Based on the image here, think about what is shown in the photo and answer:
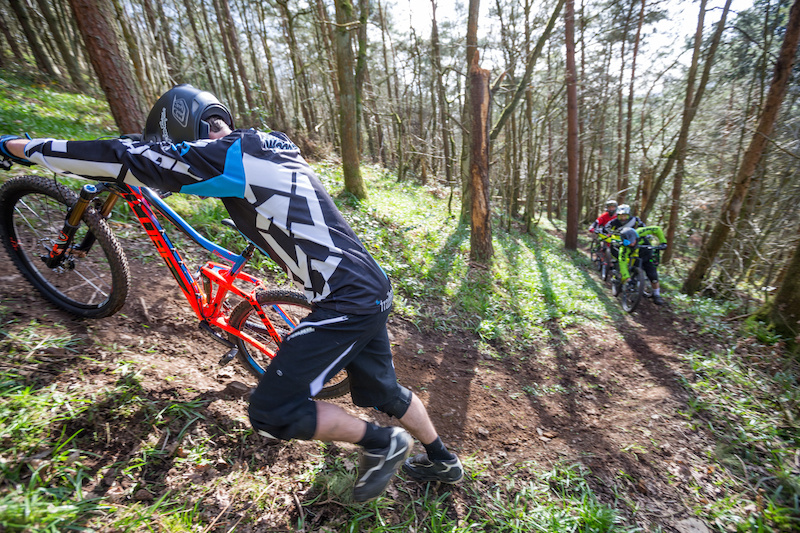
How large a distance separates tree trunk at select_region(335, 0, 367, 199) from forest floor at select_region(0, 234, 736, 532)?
170 inches

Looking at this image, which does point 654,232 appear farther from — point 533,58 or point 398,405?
point 398,405

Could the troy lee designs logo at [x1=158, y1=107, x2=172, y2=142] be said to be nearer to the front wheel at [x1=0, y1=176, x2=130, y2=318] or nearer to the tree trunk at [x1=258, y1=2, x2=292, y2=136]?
the front wheel at [x1=0, y1=176, x2=130, y2=318]

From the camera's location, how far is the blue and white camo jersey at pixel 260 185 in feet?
5.41

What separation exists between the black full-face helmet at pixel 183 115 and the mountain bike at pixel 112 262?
60 cm

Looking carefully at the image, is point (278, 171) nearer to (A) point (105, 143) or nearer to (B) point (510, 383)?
(A) point (105, 143)

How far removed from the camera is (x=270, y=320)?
2635 mm

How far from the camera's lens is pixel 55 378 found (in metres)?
2.09

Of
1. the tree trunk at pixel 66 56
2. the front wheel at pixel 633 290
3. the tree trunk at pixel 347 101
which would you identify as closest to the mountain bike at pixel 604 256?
the front wheel at pixel 633 290

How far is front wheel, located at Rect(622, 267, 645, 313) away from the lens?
7180 mm

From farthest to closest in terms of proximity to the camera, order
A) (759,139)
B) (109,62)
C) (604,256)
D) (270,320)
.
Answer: (604,256) < (759,139) < (109,62) < (270,320)

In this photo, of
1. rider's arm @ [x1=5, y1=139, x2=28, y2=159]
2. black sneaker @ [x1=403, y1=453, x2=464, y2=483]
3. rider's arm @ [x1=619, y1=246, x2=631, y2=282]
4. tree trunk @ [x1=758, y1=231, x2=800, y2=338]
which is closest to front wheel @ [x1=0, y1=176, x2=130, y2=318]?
rider's arm @ [x1=5, y1=139, x2=28, y2=159]

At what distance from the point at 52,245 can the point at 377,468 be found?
282cm

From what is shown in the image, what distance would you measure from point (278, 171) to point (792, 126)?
1340 cm

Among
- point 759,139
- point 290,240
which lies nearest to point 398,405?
point 290,240
